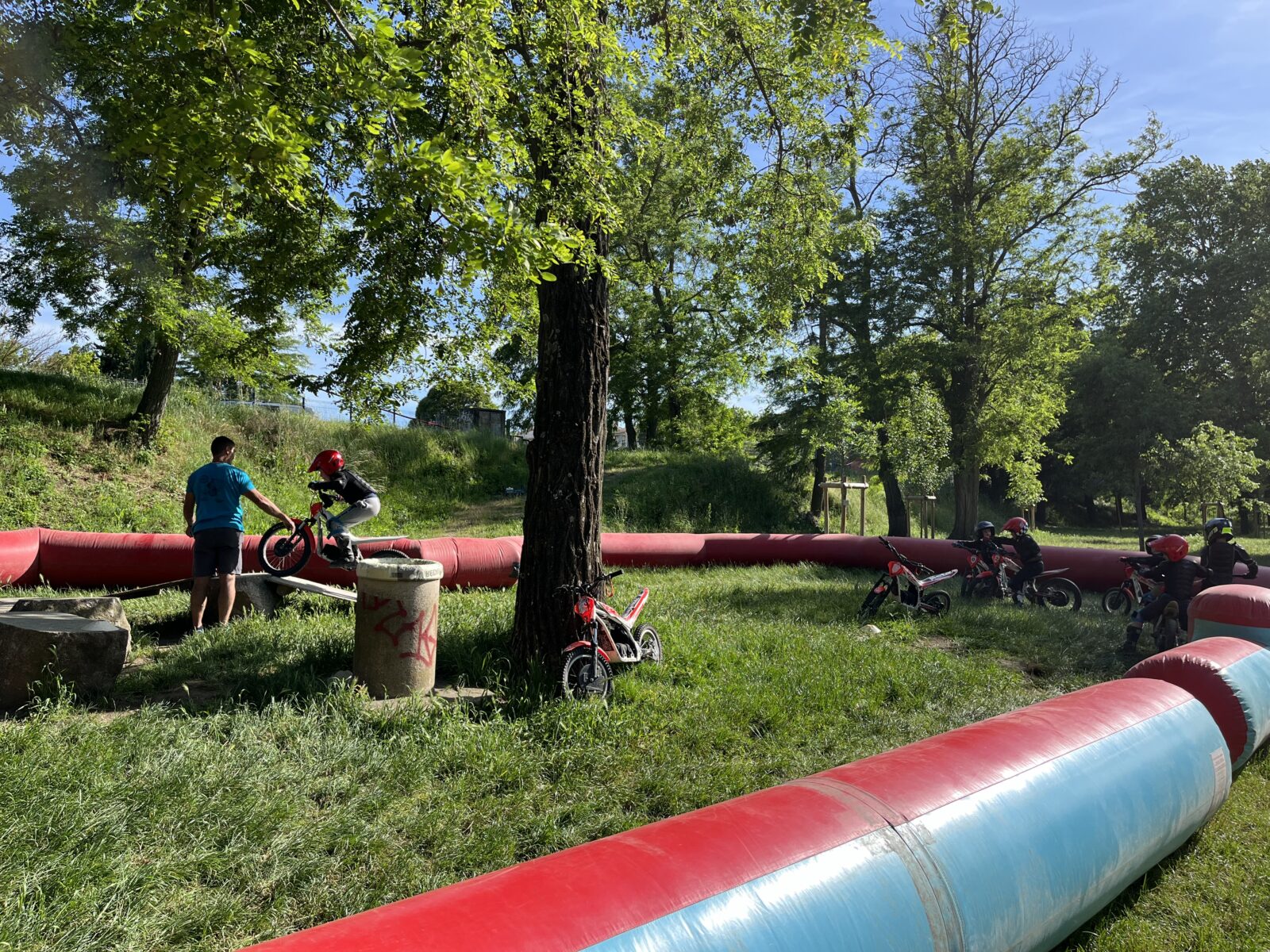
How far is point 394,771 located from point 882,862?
288 centimetres

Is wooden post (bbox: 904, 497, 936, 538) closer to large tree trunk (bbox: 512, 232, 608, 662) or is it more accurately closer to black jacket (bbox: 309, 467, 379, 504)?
black jacket (bbox: 309, 467, 379, 504)

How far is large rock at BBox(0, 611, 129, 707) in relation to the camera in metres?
4.80

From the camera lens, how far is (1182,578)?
28.0ft

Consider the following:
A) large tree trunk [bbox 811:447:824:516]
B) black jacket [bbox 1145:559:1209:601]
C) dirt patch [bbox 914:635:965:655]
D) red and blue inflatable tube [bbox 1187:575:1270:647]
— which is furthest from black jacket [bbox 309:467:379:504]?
large tree trunk [bbox 811:447:824:516]

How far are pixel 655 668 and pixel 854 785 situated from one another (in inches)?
147

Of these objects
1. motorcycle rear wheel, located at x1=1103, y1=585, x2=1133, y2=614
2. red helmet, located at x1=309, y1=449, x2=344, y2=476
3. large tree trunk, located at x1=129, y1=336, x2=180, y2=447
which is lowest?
motorcycle rear wheel, located at x1=1103, y1=585, x2=1133, y2=614

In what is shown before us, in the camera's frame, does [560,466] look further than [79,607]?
No

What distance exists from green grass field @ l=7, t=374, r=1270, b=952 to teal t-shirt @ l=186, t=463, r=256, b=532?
100 centimetres

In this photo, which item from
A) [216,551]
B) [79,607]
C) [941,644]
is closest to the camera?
[79,607]

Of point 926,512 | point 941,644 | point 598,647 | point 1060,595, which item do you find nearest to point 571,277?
point 598,647

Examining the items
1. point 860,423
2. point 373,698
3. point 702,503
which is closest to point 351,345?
point 373,698

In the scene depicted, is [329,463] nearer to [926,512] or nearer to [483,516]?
[483,516]

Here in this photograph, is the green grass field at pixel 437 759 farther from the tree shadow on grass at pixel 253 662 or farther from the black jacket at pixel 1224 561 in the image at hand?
the black jacket at pixel 1224 561

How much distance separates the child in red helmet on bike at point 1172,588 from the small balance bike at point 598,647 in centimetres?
575
